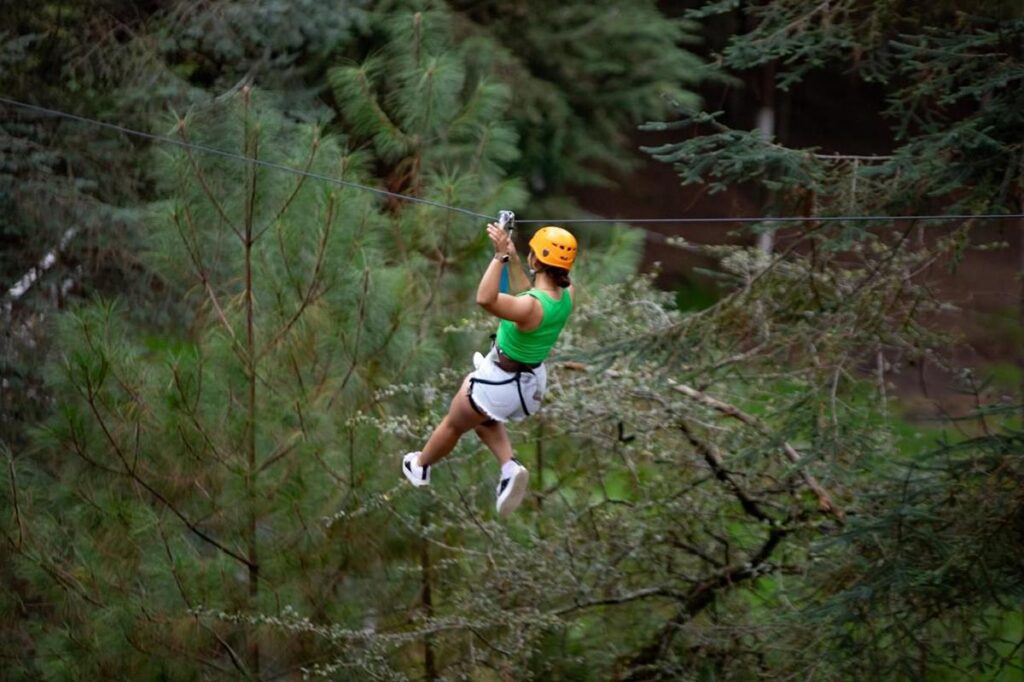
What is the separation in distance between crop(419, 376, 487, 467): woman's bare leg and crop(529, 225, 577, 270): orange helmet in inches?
19.5

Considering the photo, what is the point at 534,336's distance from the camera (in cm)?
469

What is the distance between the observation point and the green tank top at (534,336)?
15.3 feet

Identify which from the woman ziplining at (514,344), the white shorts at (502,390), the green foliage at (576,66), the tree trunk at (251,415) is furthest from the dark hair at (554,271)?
the green foliage at (576,66)

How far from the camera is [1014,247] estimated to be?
19562 mm

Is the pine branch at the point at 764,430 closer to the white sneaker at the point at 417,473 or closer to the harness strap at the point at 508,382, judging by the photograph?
the white sneaker at the point at 417,473

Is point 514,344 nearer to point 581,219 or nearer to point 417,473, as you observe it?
point 417,473

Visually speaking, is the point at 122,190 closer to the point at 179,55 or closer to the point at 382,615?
the point at 179,55

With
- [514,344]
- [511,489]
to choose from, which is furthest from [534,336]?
[511,489]

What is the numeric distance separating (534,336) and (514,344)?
66 mm

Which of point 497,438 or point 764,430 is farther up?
point 497,438

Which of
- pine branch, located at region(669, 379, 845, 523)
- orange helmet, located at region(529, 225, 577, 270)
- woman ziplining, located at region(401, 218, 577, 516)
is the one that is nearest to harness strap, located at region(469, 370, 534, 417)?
woman ziplining, located at region(401, 218, 577, 516)

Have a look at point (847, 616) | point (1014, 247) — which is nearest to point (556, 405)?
point (847, 616)

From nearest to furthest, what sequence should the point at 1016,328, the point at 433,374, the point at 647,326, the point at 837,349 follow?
the point at 837,349 < the point at 433,374 < the point at 647,326 < the point at 1016,328

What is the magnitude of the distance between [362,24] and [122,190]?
6.56 feet
